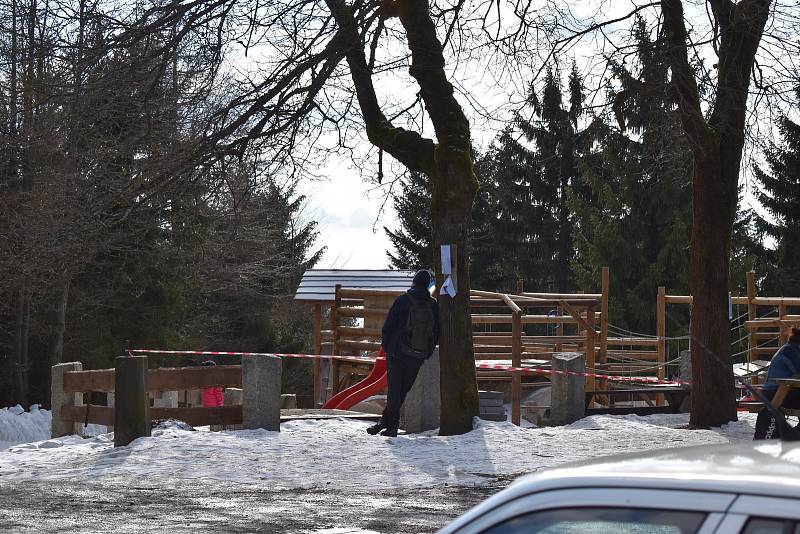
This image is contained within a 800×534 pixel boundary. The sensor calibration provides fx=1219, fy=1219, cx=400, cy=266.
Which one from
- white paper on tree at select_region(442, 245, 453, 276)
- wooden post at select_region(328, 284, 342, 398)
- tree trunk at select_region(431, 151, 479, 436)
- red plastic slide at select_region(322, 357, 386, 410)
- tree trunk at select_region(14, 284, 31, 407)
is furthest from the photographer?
tree trunk at select_region(14, 284, 31, 407)

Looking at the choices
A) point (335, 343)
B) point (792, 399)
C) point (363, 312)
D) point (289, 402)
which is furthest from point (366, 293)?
point (792, 399)

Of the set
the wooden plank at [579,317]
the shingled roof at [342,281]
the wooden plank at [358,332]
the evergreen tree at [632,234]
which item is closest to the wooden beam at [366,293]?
the wooden plank at [358,332]

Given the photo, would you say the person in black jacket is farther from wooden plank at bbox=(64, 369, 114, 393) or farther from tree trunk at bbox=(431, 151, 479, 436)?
wooden plank at bbox=(64, 369, 114, 393)

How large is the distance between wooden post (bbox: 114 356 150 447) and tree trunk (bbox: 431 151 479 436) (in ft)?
11.8

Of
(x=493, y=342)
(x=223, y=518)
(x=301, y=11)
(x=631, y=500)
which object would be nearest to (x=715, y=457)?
(x=631, y=500)

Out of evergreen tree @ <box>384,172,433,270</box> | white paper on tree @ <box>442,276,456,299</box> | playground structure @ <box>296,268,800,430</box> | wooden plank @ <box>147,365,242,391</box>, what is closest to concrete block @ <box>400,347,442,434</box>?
white paper on tree @ <box>442,276,456,299</box>

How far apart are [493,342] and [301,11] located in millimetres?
10549

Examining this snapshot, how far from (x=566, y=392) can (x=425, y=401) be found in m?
2.20

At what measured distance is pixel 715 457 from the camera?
2.51 metres

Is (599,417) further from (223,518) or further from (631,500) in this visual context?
(631,500)

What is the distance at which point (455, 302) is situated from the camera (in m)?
14.7

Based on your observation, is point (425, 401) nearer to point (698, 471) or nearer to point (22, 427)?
point (22, 427)

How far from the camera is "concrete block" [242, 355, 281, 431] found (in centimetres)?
1421

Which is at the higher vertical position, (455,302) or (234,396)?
(455,302)
